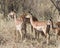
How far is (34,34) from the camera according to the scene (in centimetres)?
1173

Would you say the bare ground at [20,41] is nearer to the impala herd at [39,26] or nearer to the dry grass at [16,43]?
the dry grass at [16,43]

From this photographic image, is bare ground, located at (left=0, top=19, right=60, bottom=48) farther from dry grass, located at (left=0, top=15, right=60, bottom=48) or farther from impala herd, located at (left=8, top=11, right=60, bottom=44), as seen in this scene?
impala herd, located at (left=8, top=11, right=60, bottom=44)

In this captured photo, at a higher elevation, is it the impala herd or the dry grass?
the impala herd

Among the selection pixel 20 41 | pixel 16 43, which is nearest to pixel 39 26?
pixel 20 41

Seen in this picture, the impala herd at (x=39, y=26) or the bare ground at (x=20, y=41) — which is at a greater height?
the impala herd at (x=39, y=26)

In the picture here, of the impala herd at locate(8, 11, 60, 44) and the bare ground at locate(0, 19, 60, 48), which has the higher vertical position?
the impala herd at locate(8, 11, 60, 44)

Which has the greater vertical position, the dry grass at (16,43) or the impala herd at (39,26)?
the impala herd at (39,26)

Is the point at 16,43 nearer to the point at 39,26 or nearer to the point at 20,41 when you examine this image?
the point at 20,41

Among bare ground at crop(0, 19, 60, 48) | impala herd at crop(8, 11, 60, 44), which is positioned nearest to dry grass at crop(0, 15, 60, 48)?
bare ground at crop(0, 19, 60, 48)

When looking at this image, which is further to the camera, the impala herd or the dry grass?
the impala herd

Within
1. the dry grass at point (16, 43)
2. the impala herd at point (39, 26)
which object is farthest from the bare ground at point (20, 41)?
the impala herd at point (39, 26)

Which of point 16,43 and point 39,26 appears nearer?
point 16,43

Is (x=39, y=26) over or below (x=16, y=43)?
over

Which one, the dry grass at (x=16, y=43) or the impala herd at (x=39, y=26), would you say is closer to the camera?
the dry grass at (x=16, y=43)
